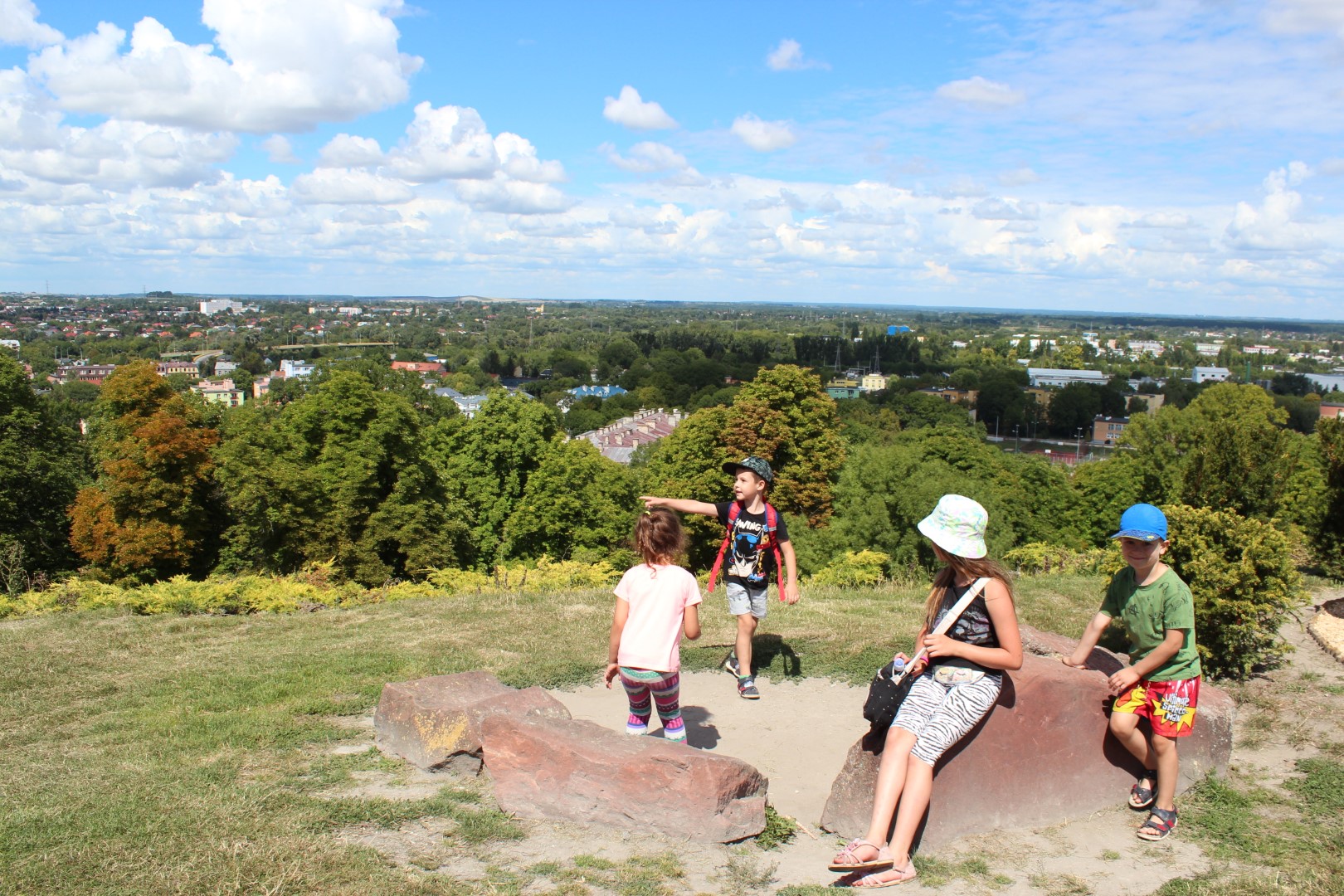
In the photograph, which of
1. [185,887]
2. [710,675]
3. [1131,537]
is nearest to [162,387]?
[710,675]

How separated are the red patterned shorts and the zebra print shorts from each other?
3.29 ft

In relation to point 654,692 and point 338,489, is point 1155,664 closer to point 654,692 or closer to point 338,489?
point 654,692

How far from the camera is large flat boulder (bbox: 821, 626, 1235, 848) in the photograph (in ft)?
18.9

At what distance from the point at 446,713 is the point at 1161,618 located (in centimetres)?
488

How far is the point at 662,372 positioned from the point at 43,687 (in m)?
134

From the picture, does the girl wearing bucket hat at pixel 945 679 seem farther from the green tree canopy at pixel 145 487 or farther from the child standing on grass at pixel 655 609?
the green tree canopy at pixel 145 487

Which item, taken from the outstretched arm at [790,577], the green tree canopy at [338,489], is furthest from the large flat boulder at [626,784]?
the green tree canopy at [338,489]

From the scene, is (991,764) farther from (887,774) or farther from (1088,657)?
(1088,657)

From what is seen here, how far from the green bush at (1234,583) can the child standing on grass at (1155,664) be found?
2954 millimetres

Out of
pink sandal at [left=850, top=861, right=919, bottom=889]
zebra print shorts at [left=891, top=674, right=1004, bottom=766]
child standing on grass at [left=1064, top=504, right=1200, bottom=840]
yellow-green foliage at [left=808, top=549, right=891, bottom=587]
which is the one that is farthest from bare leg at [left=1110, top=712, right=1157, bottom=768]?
yellow-green foliage at [left=808, top=549, right=891, bottom=587]

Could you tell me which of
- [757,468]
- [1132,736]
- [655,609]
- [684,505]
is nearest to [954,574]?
[1132,736]

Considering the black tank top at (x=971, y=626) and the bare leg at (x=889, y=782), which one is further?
the black tank top at (x=971, y=626)

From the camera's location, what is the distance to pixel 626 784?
5758 millimetres

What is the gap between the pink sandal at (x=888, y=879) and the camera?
517cm
